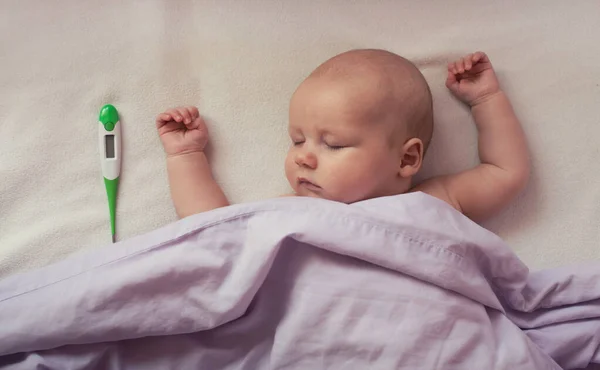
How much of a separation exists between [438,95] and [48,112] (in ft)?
2.37

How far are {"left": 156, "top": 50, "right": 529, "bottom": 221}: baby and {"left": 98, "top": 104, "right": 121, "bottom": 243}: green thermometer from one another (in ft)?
0.27

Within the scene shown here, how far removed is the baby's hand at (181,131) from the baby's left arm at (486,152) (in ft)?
1.34

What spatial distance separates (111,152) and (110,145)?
13 mm

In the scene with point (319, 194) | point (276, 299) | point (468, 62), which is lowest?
point (276, 299)

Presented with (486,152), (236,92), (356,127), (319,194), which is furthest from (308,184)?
(486,152)

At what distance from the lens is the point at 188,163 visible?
1075mm

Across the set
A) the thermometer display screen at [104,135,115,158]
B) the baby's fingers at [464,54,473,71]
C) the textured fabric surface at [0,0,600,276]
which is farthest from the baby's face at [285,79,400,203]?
the thermometer display screen at [104,135,115,158]

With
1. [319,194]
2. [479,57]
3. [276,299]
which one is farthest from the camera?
[479,57]

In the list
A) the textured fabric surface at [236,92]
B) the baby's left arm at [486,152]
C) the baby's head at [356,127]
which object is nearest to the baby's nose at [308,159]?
the baby's head at [356,127]

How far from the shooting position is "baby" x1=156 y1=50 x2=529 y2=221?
1000 mm

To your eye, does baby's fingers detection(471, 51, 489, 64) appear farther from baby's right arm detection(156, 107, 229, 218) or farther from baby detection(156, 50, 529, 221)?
baby's right arm detection(156, 107, 229, 218)

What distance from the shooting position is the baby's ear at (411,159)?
41.0 inches

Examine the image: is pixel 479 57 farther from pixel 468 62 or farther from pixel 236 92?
pixel 236 92

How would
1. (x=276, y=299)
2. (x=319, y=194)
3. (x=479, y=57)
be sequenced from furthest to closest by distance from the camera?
(x=479, y=57) → (x=319, y=194) → (x=276, y=299)
